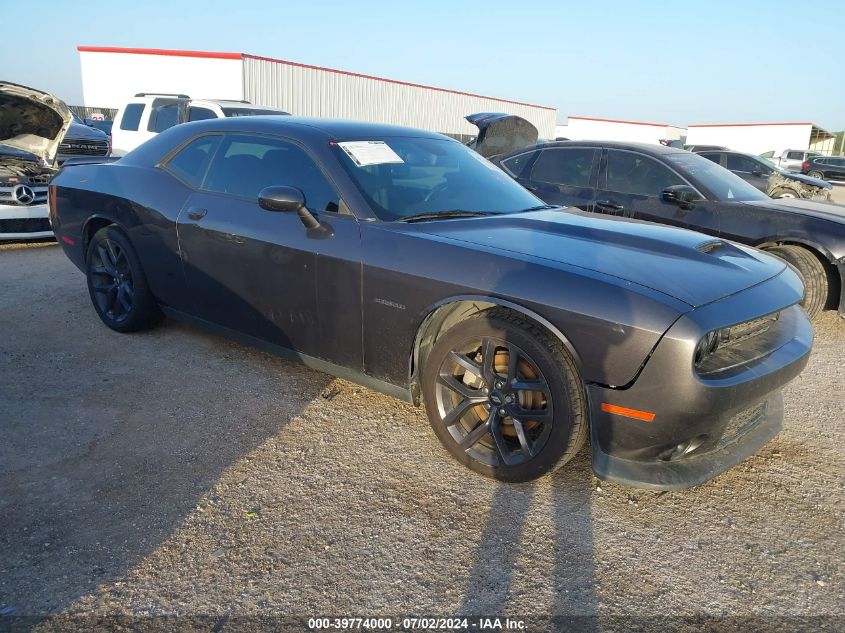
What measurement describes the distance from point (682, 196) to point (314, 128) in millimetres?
3516

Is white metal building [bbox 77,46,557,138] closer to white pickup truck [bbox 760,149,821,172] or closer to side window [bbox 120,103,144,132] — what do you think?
side window [bbox 120,103,144,132]

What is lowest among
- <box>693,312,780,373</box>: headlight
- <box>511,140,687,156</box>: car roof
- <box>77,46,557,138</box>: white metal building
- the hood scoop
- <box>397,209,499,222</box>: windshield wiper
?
<box>693,312,780,373</box>: headlight

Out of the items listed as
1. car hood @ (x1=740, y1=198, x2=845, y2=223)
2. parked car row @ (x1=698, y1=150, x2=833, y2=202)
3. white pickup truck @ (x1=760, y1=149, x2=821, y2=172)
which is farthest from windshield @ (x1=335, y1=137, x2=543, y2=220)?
white pickup truck @ (x1=760, y1=149, x2=821, y2=172)

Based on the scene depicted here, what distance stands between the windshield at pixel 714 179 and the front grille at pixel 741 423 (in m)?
3.31

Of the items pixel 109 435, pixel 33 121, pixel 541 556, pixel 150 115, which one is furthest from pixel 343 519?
pixel 150 115

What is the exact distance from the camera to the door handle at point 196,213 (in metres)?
3.78

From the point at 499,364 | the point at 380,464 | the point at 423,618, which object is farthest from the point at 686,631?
the point at 380,464

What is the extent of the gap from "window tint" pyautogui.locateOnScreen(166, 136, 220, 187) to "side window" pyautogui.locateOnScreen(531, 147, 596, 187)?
3.55 meters

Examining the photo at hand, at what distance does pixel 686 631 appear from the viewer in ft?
6.76

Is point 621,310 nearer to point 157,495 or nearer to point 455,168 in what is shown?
point 455,168

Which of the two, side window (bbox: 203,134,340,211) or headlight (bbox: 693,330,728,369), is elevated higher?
side window (bbox: 203,134,340,211)

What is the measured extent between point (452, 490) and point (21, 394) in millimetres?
2556

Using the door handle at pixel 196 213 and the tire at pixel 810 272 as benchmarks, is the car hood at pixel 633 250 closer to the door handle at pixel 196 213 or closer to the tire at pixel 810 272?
the door handle at pixel 196 213

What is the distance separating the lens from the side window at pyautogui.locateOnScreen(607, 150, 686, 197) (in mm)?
5922
